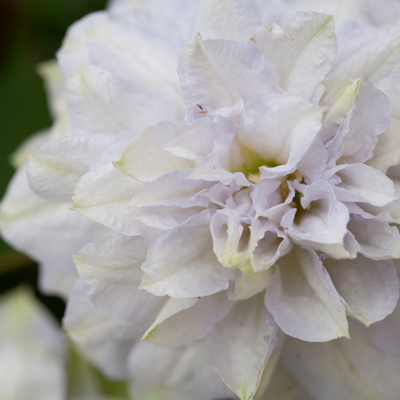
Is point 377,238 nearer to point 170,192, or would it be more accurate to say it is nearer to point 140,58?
point 170,192

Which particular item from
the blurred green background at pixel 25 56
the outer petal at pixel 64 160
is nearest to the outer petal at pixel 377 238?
the outer petal at pixel 64 160

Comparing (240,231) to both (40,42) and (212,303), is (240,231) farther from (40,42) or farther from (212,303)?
(40,42)

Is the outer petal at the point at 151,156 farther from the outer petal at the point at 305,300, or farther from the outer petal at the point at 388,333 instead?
the outer petal at the point at 388,333

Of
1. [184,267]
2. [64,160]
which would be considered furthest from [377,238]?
[64,160]

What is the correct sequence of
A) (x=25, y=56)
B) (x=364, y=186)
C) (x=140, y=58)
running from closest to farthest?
(x=364, y=186)
(x=140, y=58)
(x=25, y=56)

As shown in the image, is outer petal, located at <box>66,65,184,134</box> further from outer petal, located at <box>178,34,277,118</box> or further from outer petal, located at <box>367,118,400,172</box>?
outer petal, located at <box>367,118,400,172</box>

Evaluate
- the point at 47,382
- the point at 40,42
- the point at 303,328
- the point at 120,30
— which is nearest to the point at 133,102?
the point at 120,30
